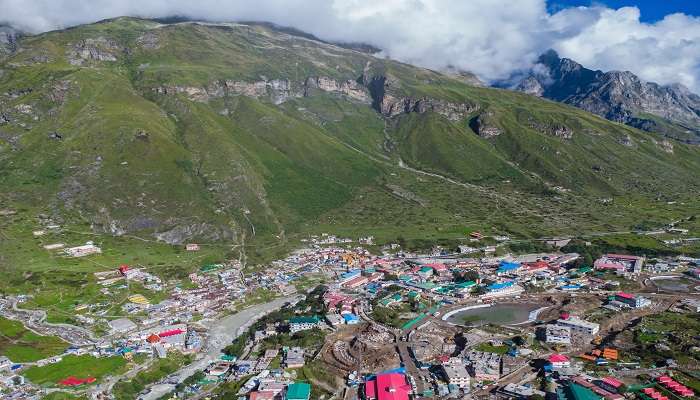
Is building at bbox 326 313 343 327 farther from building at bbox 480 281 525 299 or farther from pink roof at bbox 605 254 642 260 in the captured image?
pink roof at bbox 605 254 642 260

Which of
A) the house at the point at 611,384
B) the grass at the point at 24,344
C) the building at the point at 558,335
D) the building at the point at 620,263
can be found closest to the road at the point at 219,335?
the grass at the point at 24,344

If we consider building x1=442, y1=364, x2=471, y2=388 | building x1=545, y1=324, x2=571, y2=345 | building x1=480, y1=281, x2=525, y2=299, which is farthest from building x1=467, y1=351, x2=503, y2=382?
building x1=480, y1=281, x2=525, y2=299

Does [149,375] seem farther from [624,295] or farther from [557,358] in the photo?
[624,295]

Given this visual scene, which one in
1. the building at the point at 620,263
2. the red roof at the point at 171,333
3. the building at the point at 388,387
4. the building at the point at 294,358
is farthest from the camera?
the building at the point at 620,263

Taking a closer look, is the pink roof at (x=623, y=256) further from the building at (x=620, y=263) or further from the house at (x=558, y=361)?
the house at (x=558, y=361)

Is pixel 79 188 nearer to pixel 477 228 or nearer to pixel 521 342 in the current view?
pixel 477 228
